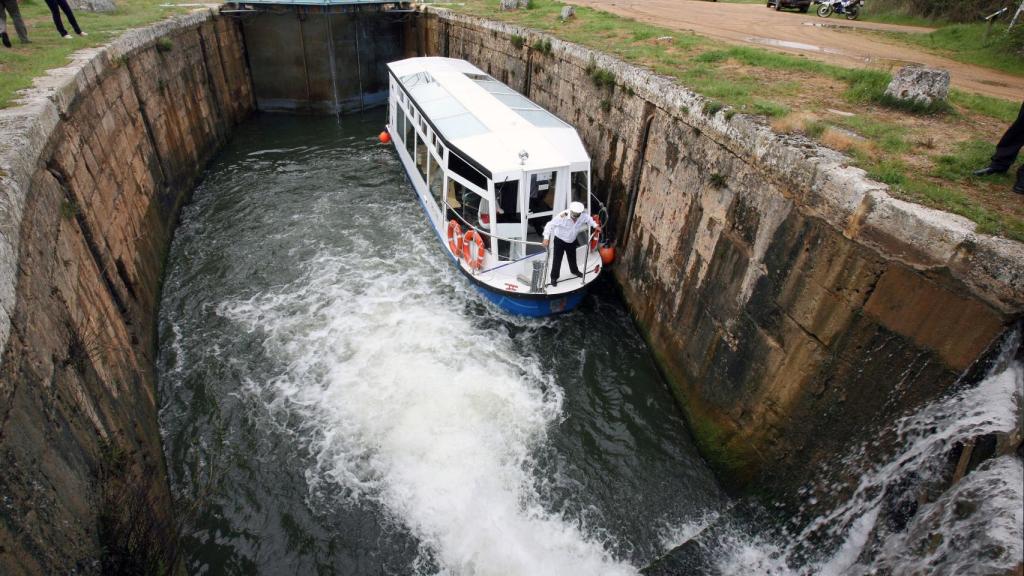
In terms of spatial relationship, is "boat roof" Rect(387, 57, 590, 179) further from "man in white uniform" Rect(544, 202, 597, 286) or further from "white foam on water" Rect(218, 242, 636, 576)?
"white foam on water" Rect(218, 242, 636, 576)

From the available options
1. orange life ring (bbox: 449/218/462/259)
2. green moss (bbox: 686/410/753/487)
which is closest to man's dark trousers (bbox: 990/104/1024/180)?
green moss (bbox: 686/410/753/487)

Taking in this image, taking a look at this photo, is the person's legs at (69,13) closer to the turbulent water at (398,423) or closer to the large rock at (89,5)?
the large rock at (89,5)

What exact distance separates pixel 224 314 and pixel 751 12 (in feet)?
66.9

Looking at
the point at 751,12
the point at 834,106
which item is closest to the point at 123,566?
the point at 834,106

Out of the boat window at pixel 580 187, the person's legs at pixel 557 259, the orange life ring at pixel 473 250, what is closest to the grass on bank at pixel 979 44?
the boat window at pixel 580 187

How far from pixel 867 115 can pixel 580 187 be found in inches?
176

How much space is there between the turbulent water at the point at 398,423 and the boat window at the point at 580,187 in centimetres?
184

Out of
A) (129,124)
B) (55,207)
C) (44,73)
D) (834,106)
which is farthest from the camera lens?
(129,124)

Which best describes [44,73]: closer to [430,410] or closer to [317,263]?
[317,263]

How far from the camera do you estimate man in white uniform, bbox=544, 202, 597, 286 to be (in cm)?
818

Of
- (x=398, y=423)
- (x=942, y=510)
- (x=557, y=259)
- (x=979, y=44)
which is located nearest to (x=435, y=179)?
(x=557, y=259)

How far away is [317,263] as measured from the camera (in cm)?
1055

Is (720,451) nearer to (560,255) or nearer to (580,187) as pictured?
(560,255)

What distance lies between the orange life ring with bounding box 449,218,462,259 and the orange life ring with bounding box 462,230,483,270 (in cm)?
18
